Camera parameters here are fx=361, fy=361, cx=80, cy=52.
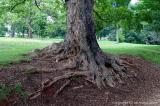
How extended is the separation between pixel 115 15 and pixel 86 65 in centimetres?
1222

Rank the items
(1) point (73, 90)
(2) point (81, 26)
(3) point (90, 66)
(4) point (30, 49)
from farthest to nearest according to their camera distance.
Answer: (4) point (30, 49)
(2) point (81, 26)
(3) point (90, 66)
(1) point (73, 90)

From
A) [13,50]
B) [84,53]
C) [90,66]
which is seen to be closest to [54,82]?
[90,66]

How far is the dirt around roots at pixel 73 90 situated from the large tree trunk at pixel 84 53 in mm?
435

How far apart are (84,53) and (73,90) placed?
2677 mm

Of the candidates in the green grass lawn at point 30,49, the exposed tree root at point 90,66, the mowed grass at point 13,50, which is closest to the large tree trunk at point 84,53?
the exposed tree root at point 90,66

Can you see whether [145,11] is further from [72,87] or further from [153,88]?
[72,87]

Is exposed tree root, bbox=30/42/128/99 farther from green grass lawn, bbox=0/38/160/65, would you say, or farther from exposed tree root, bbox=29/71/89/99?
green grass lawn, bbox=0/38/160/65

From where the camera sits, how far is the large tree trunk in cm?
1446

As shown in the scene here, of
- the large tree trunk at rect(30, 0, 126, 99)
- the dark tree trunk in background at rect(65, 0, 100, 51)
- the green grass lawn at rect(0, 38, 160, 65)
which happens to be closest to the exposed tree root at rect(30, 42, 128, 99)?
the large tree trunk at rect(30, 0, 126, 99)

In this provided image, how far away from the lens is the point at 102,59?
15469 millimetres

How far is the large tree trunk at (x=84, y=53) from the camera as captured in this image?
14.5 metres

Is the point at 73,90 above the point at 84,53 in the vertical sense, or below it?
below

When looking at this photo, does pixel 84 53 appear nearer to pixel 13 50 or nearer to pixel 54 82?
pixel 54 82

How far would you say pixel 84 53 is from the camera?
599 inches
